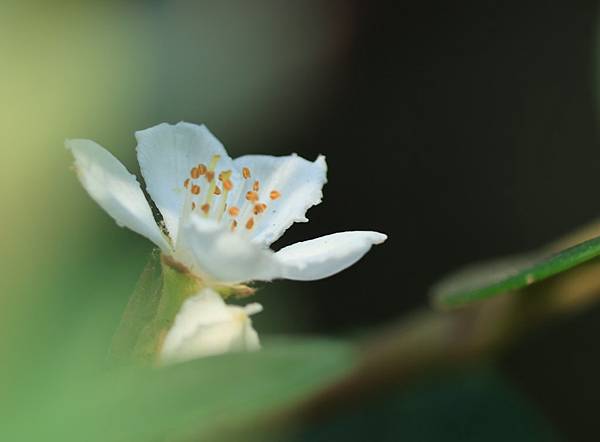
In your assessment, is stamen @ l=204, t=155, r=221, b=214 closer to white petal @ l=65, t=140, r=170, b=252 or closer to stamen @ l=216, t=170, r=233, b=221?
stamen @ l=216, t=170, r=233, b=221

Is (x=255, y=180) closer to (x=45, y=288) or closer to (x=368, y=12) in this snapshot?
(x=45, y=288)

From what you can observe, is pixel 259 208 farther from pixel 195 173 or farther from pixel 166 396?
pixel 166 396

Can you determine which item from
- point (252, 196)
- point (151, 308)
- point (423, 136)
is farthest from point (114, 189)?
point (423, 136)

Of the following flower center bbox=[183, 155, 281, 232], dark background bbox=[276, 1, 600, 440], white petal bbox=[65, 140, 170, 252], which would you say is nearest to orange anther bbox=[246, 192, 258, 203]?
flower center bbox=[183, 155, 281, 232]

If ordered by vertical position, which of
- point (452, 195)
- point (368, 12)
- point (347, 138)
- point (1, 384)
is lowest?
point (1, 384)

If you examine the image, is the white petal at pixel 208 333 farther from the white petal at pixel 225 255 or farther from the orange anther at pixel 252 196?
the orange anther at pixel 252 196

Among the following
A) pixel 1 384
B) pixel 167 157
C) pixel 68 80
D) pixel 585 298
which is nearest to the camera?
pixel 1 384

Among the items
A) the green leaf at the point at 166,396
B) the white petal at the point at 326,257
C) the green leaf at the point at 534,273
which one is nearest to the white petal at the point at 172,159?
the white petal at the point at 326,257

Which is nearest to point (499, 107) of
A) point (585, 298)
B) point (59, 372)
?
point (585, 298)
